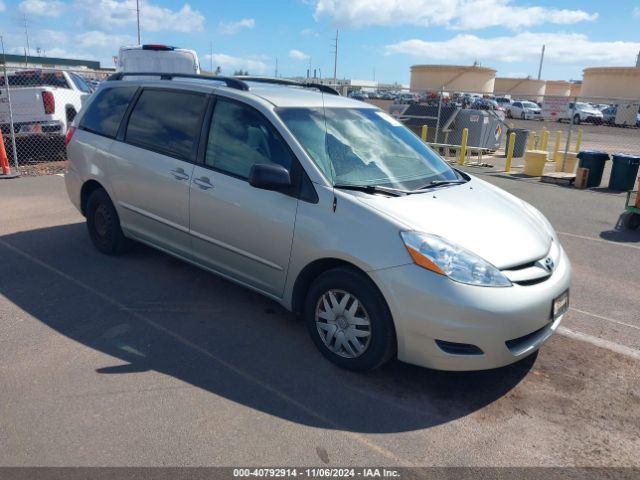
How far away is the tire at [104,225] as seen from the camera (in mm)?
5250

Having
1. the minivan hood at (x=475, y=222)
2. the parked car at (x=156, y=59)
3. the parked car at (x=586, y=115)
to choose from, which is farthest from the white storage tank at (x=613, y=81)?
the minivan hood at (x=475, y=222)

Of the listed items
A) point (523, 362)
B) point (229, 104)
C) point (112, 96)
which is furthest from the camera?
point (112, 96)

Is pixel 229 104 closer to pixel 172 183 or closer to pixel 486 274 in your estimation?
pixel 172 183

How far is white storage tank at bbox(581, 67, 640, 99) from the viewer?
2015 inches

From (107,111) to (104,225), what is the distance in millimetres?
1157

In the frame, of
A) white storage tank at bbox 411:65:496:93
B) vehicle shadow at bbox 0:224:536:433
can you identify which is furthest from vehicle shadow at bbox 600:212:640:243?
white storage tank at bbox 411:65:496:93

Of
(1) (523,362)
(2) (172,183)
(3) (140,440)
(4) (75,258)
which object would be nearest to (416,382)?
(1) (523,362)

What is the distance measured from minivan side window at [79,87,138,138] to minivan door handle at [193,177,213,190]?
146 centimetres

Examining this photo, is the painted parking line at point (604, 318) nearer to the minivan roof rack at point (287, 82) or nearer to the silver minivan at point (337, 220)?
the silver minivan at point (337, 220)

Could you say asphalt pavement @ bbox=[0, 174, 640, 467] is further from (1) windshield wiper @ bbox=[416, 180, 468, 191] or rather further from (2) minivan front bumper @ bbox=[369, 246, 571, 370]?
(1) windshield wiper @ bbox=[416, 180, 468, 191]

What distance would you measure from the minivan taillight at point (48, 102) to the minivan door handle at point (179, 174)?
8.05 m

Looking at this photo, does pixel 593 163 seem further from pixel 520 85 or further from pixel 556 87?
pixel 556 87

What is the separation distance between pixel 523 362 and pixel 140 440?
2.59 meters

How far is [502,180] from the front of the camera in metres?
11.9
